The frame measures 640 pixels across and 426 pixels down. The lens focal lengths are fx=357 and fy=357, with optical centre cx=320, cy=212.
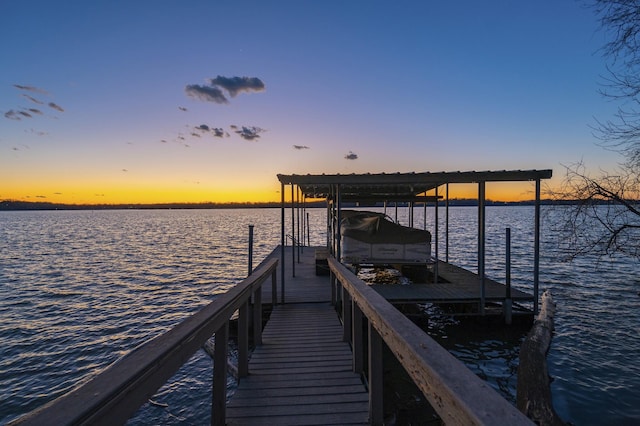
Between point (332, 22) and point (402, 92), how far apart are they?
A: 579cm

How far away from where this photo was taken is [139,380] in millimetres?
1523

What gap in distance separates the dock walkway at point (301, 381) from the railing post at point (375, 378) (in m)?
0.16

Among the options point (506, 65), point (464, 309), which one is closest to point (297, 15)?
point (506, 65)

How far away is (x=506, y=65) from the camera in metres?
14.4

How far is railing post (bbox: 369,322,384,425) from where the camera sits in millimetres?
3012

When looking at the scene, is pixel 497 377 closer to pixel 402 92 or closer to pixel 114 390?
pixel 114 390

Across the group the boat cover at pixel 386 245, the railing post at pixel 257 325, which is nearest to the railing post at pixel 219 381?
the railing post at pixel 257 325

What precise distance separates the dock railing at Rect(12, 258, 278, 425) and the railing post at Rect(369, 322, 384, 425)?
124 cm

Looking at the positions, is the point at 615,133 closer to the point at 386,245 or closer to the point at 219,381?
the point at 386,245

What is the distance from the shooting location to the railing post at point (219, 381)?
295 cm

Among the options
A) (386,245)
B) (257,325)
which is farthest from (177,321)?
(257,325)

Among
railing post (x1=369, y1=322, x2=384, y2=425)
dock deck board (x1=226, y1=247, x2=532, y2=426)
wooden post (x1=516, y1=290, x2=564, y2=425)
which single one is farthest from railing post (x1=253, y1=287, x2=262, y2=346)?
wooden post (x1=516, y1=290, x2=564, y2=425)

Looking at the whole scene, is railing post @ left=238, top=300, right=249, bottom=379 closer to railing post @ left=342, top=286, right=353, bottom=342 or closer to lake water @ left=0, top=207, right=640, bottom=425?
railing post @ left=342, top=286, right=353, bottom=342

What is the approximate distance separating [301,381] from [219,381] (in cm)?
140
